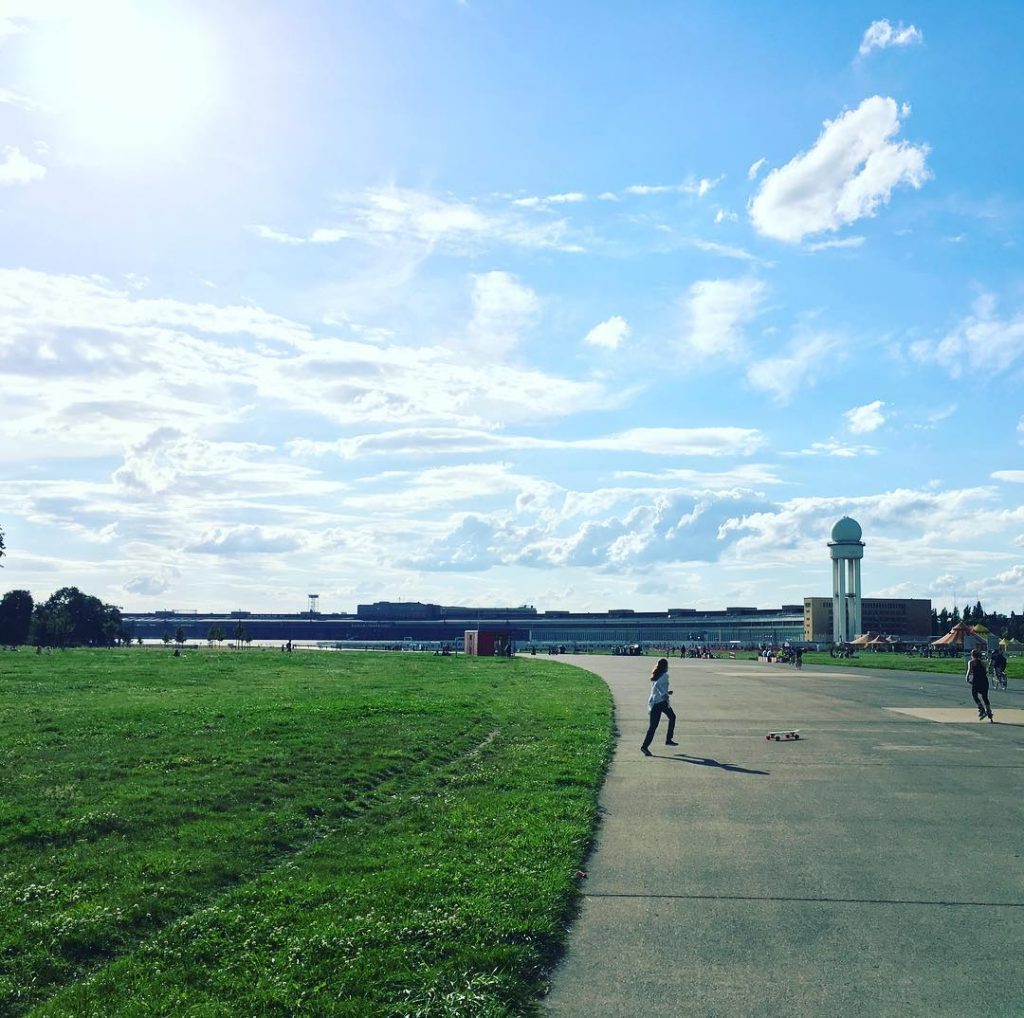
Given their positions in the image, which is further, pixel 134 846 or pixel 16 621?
pixel 16 621

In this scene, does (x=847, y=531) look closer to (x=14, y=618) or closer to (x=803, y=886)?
(x=14, y=618)

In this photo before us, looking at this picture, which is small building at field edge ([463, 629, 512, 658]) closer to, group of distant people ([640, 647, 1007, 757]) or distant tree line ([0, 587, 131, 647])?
group of distant people ([640, 647, 1007, 757])

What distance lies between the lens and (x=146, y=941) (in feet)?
25.9

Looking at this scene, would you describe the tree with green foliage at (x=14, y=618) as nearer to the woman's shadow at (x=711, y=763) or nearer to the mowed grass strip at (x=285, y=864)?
the mowed grass strip at (x=285, y=864)

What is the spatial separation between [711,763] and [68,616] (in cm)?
14864

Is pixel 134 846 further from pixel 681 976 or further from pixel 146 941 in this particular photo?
pixel 681 976

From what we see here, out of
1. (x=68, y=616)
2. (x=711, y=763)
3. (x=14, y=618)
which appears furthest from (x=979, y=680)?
(x=14, y=618)

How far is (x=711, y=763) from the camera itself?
1762cm

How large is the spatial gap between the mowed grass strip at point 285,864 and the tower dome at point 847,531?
186624 millimetres

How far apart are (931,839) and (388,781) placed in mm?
7950

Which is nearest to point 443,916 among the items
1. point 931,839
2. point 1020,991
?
point 1020,991

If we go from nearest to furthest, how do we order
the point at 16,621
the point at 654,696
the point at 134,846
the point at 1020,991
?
the point at 1020,991
the point at 134,846
the point at 654,696
the point at 16,621

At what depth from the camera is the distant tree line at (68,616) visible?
151000 millimetres

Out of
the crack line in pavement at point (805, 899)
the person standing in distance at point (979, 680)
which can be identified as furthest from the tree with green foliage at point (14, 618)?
the crack line in pavement at point (805, 899)
